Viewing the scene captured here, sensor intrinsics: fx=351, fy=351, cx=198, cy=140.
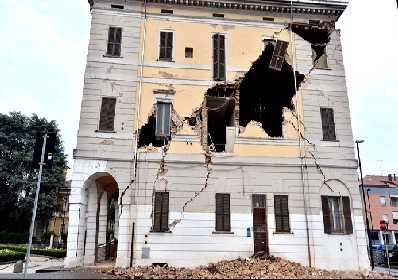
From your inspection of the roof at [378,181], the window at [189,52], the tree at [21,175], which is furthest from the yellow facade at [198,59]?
the roof at [378,181]

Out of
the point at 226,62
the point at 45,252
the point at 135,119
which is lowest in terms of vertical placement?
the point at 45,252

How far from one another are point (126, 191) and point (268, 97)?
9.16 metres

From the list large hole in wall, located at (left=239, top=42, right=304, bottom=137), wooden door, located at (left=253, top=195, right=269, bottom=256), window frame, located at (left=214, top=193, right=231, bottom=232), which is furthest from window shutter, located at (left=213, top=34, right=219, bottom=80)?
wooden door, located at (left=253, top=195, right=269, bottom=256)

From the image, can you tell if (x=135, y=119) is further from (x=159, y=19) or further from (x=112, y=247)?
(x=112, y=247)

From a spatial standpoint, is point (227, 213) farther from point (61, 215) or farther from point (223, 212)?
point (61, 215)

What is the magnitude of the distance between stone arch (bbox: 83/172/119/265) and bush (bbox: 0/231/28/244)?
76.3 ft

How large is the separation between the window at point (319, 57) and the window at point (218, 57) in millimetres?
5327

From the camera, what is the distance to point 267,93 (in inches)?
768

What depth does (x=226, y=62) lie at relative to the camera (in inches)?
771

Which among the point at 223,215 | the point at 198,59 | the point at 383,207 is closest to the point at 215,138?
the point at 223,215

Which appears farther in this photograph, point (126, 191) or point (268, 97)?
point (268, 97)

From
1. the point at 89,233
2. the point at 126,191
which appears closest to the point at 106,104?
the point at 126,191

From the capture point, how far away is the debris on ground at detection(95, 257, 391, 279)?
13719 millimetres

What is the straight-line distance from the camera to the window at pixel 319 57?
20.4 metres
